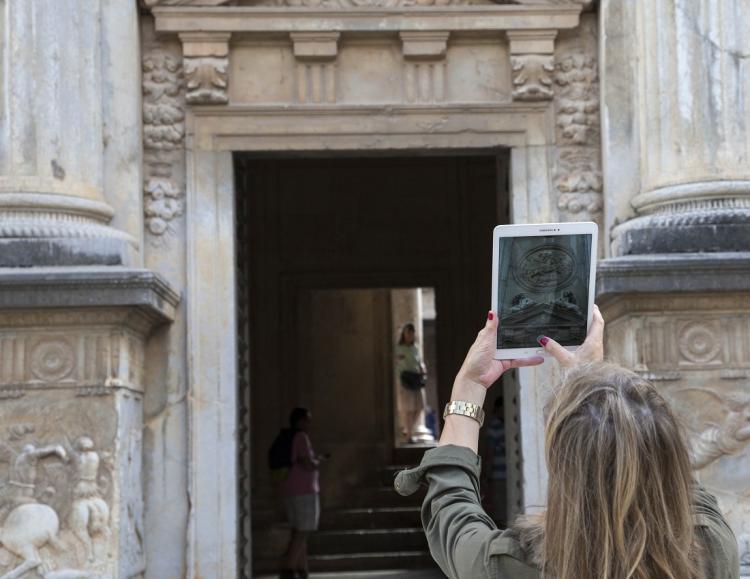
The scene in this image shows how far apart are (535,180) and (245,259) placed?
186 cm

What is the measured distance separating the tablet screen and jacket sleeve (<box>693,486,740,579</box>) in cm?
83

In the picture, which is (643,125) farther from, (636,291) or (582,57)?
(636,291)

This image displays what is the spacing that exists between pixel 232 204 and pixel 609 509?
19.6ft

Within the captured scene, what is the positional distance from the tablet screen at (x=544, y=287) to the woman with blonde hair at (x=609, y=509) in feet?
2.58

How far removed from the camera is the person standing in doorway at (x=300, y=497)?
11977 millimetres

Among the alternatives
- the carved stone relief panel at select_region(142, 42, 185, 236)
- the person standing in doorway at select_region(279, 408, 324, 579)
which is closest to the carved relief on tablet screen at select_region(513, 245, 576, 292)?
the carved stone relief panel at select_region(142, 42, 185, 236)

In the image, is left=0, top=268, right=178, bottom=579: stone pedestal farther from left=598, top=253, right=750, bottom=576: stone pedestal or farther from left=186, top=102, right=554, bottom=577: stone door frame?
left=598, top=253, right=750, bottom=576: stone pedestal

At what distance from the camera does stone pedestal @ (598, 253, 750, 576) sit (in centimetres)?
728

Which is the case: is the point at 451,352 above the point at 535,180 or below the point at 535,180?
below

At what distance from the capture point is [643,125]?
7867 millimetres

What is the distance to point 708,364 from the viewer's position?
7.37 metres

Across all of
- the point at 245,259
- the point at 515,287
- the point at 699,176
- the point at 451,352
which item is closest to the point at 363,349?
the point at 451,352

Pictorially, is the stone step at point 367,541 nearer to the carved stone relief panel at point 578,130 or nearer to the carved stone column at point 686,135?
the carved stone relief panel at point 578,130

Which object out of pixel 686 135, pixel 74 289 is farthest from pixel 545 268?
pixel 686 135
